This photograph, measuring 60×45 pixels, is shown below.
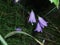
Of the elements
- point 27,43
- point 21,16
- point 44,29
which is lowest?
point 27,43

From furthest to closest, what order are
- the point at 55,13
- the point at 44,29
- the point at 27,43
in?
1. the point at 55,13
2. the point at 44,29
3. the point at 27,43

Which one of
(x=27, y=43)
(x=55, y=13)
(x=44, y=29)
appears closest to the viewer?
(x=27, y=43)

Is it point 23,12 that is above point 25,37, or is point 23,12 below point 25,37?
above

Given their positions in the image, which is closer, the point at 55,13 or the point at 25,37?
the point at 25,37

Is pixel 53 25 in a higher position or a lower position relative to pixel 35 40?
higher

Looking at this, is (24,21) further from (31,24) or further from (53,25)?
(53,25)

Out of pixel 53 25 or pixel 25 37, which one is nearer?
pixel 25 37

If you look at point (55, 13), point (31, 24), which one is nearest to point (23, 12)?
point (31, 24)

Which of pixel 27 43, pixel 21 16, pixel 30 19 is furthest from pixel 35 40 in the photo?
pixel 21 16

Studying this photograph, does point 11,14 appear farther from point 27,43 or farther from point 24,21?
point 27,43
